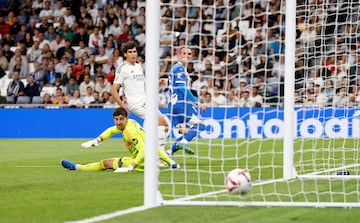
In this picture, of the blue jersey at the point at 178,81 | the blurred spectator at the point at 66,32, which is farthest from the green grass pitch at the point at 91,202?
the blurred spectator at the point at 66,32

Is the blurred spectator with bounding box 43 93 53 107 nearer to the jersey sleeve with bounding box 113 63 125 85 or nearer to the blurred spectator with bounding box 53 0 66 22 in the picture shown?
the blurred spectator with bounding box 53 0 66 22

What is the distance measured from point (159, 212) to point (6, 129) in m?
16.1

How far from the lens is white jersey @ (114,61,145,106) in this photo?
13.8 meters

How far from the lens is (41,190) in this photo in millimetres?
9922

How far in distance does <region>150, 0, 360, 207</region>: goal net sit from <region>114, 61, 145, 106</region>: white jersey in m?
0.42

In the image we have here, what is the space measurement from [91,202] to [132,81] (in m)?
5.42

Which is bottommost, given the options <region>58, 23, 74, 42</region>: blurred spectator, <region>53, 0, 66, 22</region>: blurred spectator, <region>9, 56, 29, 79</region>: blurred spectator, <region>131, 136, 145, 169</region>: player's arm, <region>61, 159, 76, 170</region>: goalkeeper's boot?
<region>61, 159, 76, 170</region>: goalkeeper's boot

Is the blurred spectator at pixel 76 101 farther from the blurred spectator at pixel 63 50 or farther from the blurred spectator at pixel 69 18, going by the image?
the blurred spectator at pixel 69 18

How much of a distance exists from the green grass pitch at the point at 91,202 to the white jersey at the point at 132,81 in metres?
1.39

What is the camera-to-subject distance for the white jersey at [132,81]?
45.4 ft

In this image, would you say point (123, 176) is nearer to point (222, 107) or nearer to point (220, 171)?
point (220, 171)

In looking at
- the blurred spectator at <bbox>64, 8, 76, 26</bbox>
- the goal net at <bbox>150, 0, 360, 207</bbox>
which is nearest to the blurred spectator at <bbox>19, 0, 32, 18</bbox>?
the blurred spectator at <bbox>64, 8, 76, 26</bbox>

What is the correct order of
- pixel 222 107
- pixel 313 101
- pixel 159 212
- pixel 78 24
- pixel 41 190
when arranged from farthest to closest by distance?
pixel 78 24 → pixel 222 107 → pixel 313 101 → pixel 41 190 → pixel 159 212

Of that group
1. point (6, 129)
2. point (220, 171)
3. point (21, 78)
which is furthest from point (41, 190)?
point (21, 78)
